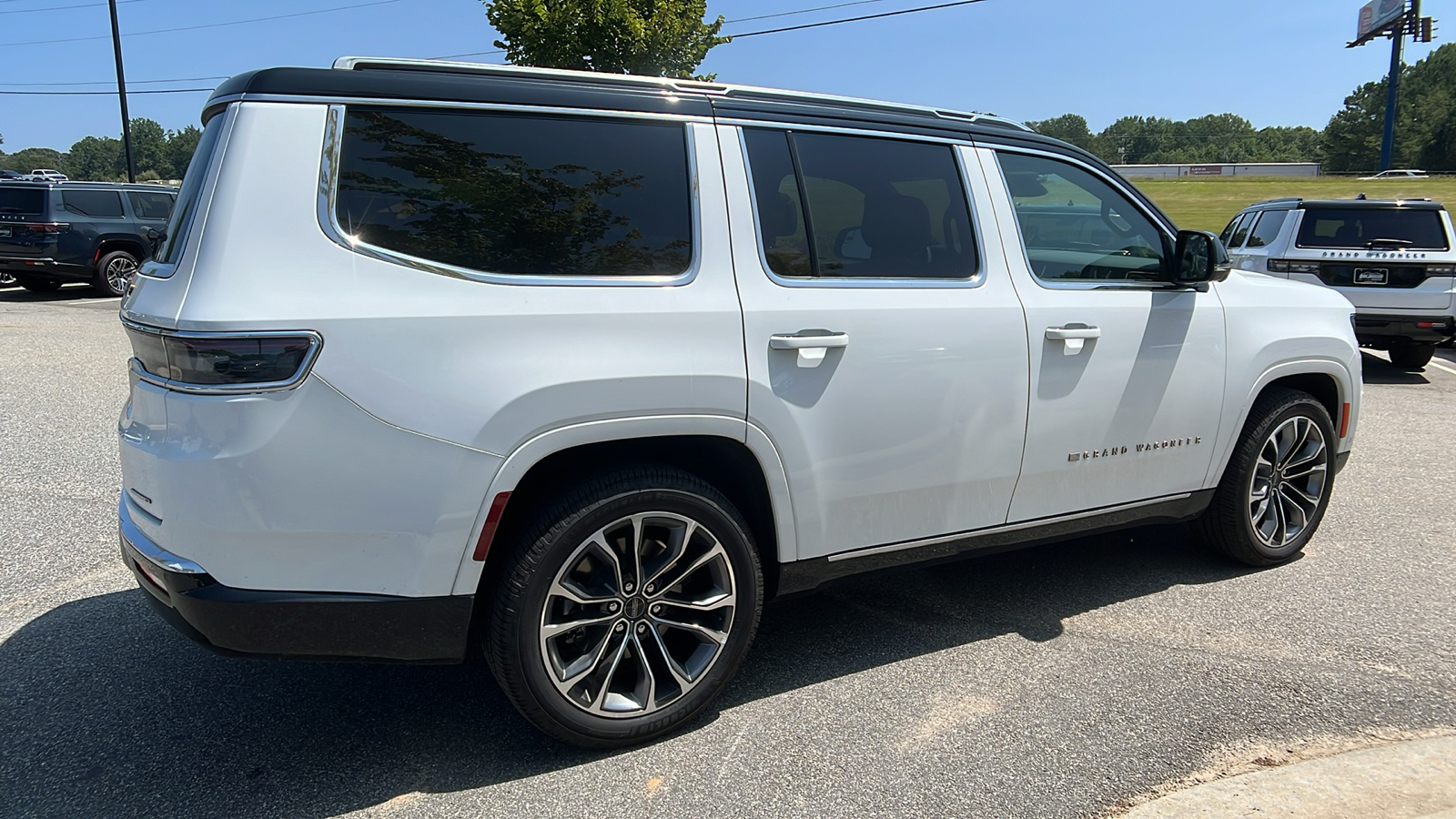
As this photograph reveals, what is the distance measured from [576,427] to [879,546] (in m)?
1.23

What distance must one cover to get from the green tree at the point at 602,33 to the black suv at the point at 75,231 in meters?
7.86

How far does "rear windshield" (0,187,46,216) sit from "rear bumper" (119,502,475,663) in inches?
624

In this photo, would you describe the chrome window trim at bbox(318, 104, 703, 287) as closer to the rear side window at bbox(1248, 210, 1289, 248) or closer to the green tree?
the rear side window at bbox(1248, 210, 1289, 248)

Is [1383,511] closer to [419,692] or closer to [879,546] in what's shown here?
[879,546]

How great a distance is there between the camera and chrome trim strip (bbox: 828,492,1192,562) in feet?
10.7

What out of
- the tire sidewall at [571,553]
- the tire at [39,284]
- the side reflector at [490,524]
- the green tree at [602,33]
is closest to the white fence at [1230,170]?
the green tree at [602,33]

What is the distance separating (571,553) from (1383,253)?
10310 millimetres

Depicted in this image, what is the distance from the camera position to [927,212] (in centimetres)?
341

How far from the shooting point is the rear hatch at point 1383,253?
32.0 feet

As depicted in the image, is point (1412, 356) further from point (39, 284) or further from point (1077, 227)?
point (39, 284)

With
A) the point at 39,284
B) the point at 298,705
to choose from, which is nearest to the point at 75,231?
the point at 39,284

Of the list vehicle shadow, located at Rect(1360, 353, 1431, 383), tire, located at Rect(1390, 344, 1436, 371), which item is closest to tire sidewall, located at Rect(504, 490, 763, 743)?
vehicle shadow, located at Rect(1360, 353, 1431, 383)

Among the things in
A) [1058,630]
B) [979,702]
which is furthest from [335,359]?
[1058,630]

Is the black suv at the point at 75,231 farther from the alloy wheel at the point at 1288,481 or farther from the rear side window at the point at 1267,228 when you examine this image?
the alloy wheel at the point at 1288,481
